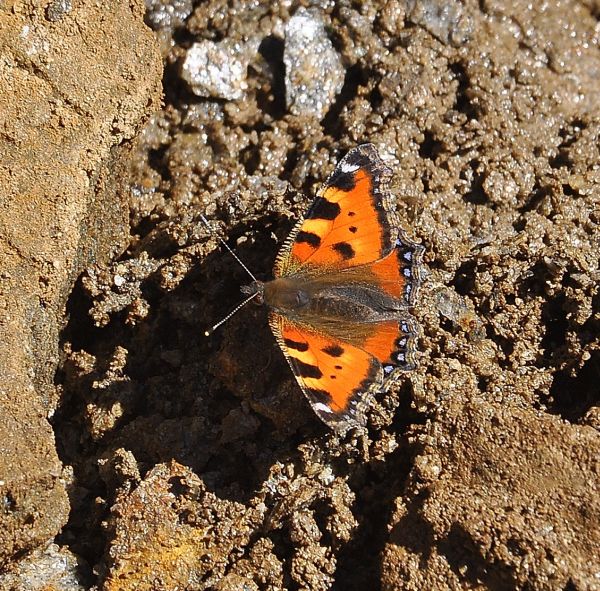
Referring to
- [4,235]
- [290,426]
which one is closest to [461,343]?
[290,426]

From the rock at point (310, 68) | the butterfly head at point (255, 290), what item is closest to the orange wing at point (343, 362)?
the butterfly head at point (255, 290)

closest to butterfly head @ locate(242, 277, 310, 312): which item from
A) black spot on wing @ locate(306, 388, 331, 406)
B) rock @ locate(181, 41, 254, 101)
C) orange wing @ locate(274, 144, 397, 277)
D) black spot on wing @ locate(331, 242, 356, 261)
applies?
orange wing @ locate(274, 144, 397, 277)

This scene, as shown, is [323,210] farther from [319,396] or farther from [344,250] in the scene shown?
[319,396]

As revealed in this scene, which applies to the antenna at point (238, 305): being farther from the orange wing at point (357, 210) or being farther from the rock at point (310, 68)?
the rock at point (310, 68)

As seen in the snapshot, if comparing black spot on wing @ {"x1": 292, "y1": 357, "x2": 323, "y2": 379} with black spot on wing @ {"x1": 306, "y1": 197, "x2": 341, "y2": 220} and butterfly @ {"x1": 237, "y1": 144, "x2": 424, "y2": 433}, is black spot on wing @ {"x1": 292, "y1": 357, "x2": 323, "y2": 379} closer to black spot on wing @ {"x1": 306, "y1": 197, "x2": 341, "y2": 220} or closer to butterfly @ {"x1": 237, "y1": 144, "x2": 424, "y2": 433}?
butterfly @ {"x1": 237, "y1": 144, "x2": 424, "y2": 433}

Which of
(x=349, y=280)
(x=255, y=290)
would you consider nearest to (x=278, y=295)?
(x=255, y=290)

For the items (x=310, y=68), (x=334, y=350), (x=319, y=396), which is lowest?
(x=319, y=396)

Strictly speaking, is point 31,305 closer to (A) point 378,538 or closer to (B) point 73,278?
(B) point 73,278
